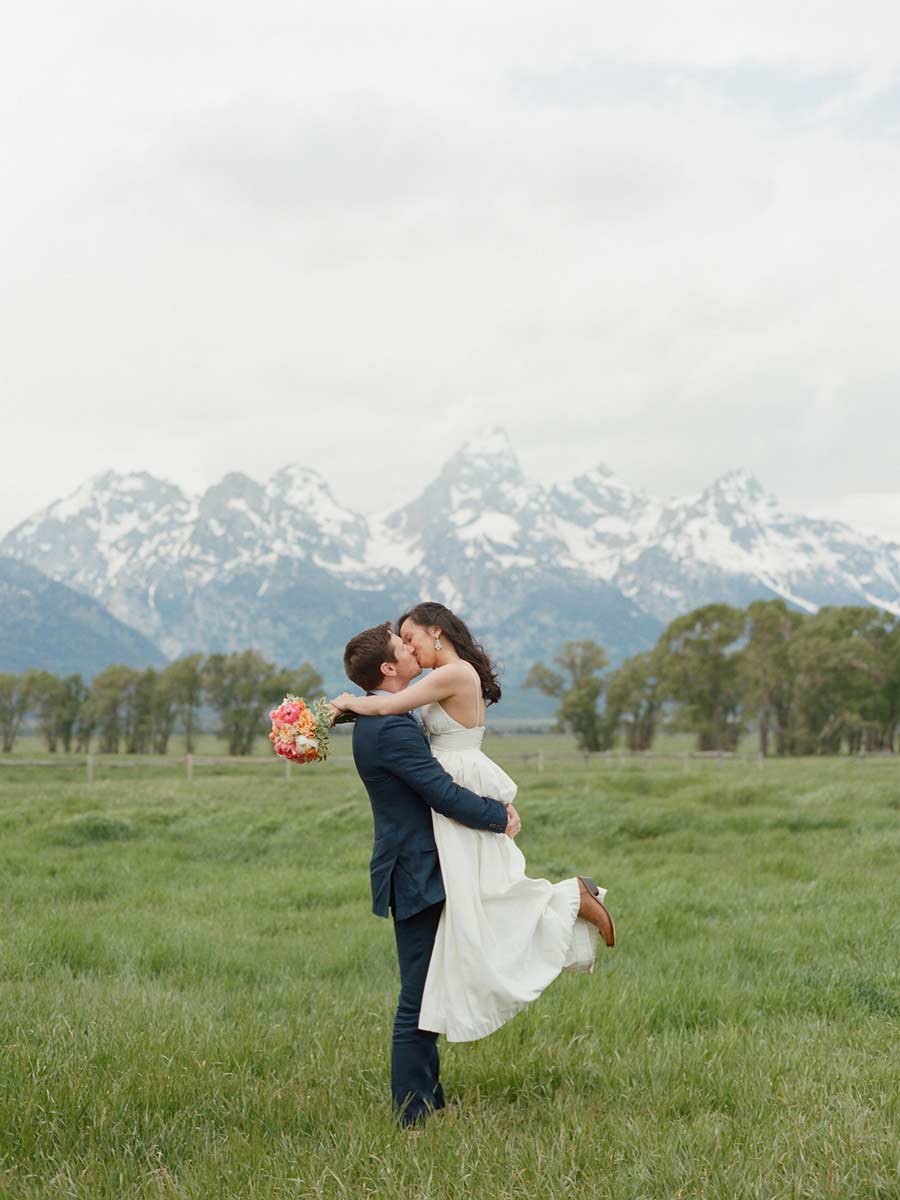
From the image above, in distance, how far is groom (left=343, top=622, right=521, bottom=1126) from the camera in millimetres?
5062

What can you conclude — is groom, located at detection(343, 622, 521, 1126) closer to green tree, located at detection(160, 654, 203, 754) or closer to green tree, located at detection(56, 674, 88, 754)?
green tree, located at detection(160, 654, 203, 754)

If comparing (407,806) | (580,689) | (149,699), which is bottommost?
(407,806)

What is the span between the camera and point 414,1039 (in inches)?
200

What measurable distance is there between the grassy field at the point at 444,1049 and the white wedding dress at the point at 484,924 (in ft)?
1.59

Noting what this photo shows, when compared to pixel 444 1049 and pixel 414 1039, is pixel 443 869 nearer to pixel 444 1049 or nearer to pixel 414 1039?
pixel 414 1039

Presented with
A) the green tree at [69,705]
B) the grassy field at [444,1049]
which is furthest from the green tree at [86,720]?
the grassy field at [444,1049]

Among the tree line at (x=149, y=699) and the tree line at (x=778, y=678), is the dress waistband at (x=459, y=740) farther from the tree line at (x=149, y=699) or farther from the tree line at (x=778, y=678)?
the tree line at (x=149, y=699)

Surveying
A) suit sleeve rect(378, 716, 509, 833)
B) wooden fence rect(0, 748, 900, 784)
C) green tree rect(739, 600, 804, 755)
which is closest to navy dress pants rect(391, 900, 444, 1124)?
suit sleeve rect(378, 716, 509, 833)

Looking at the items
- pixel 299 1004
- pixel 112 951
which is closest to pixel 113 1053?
pixel 299 1004

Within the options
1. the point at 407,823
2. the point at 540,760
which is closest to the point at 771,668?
the point at 540,760

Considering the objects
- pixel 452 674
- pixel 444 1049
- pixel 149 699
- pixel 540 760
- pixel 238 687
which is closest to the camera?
pixel 452 674

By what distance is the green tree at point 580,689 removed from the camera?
102531 millimetres

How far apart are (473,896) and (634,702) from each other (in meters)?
96.2

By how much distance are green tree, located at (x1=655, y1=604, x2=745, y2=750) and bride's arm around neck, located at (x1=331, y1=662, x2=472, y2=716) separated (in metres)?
85.3
